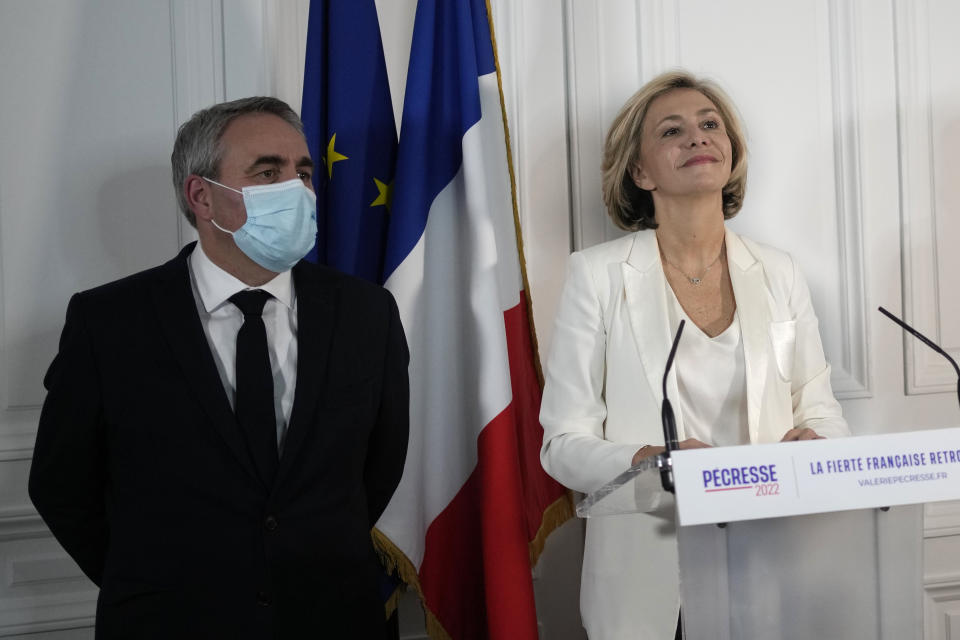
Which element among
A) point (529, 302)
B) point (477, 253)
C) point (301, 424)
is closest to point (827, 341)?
point (529, 302)

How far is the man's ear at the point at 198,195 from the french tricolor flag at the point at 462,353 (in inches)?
24.8

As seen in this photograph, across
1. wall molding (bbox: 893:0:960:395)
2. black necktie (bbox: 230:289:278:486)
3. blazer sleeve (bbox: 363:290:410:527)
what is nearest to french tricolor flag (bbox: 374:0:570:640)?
blazer sleeve (bbox: 363:290:410:527)

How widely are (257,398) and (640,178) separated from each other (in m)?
1.28

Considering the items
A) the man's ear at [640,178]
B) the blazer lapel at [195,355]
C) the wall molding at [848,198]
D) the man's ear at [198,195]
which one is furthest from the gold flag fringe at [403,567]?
the wall molding at [848,198]

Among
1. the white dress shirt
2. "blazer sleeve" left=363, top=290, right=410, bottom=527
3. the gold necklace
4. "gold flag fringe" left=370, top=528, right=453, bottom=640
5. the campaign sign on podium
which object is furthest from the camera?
"gold flag fringe" left=370, top=528, right=453, bottom=640

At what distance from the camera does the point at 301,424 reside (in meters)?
1.89

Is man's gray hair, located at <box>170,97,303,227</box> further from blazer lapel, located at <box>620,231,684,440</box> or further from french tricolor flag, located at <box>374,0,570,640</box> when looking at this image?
blazer lapel, located at <box>620,231,684,440</box>

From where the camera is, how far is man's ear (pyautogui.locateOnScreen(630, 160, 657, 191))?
8.25ft

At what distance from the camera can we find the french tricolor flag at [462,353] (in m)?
2.52

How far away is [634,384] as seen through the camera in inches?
87.6

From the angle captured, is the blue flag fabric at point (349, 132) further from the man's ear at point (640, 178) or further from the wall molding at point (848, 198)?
the wall molding at point (848, 198)

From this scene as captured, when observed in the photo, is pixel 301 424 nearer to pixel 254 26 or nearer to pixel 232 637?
pixel 232 637

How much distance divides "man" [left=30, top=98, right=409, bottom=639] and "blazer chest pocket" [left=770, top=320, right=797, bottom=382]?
39.6 inches

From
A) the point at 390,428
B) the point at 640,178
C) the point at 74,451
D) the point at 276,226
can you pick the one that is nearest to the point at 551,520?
the point at 390,428
